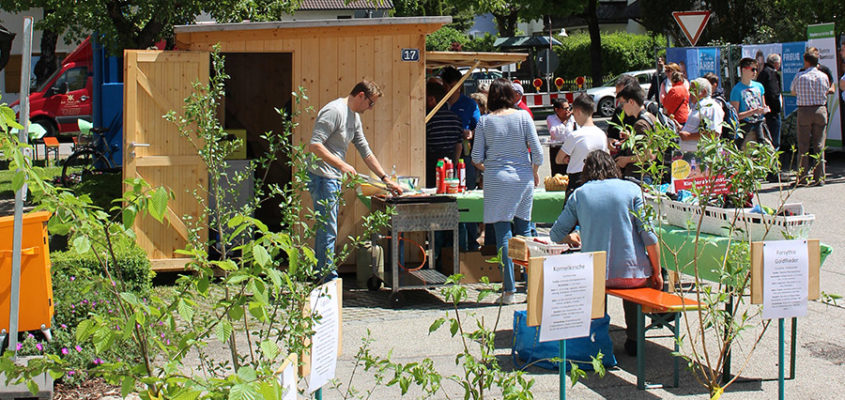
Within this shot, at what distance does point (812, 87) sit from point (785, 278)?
933 cm

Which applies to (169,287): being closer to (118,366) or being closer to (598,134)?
(598,134)

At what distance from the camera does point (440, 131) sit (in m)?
10.4

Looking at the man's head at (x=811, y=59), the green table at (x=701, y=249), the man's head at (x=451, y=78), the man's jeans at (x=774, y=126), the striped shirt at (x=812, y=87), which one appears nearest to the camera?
the green table at (x=701, y=249)

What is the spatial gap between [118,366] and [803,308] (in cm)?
389

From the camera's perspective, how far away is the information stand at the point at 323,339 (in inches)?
152

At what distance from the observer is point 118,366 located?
299 cm

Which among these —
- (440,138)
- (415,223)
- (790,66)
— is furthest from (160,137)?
(790,66)

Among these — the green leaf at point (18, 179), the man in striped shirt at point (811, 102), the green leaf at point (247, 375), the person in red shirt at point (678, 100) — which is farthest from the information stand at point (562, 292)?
the man in striped shirt at point (811, 102)

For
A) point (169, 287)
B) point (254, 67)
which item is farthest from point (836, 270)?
point (254, 67)

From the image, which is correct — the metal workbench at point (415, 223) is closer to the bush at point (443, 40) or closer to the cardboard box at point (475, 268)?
the cardboard box at point (475, 268)

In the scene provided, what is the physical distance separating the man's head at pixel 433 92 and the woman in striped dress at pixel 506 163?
272 cm

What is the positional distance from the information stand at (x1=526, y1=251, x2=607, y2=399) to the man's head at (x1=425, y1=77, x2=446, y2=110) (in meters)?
5.97

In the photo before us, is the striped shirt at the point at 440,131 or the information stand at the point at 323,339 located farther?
the striped shirt at the point at 440,131

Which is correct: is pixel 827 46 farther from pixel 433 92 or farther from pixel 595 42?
pixel 595 42
